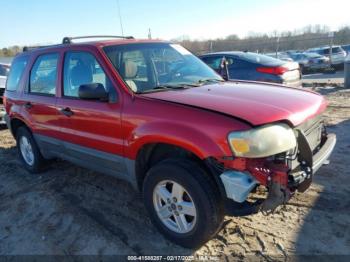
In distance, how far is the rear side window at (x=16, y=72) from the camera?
5.28 meters

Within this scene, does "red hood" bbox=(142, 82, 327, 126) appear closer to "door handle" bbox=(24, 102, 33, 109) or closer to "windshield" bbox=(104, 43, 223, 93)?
"windshield" bbox=(104, 43, 223, 93)

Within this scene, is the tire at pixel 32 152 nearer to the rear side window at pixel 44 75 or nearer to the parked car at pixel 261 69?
the rear side window at pixel 44 75

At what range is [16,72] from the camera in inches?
216

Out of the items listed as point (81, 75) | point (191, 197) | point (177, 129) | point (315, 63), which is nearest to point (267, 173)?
point (191, 197)

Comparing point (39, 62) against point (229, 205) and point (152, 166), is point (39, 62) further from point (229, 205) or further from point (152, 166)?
point (229, 205)

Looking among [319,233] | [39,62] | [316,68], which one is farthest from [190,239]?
[316,68]

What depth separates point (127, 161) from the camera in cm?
360

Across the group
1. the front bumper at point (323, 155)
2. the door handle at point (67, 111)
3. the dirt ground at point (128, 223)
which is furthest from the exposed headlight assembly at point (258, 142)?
the door handle at point (67, 111)

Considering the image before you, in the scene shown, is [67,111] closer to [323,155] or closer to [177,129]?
[177,129]

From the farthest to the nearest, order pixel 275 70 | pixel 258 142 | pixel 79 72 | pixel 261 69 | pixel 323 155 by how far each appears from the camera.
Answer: pixel 261 69, pixel 275 70, pixel 79 72, pixel 323 155, pixel 258 142

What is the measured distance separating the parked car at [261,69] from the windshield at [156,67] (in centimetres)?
358

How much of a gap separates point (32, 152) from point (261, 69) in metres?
5.44

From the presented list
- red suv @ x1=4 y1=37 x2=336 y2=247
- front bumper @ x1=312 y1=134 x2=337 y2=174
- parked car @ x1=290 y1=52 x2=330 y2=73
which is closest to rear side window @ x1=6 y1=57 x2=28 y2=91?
red suv @ x1=4 y1=37 x2=336 y2=247

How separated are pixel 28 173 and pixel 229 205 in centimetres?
394
